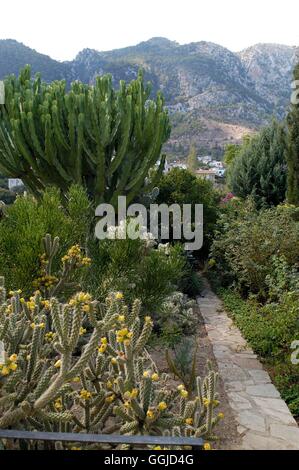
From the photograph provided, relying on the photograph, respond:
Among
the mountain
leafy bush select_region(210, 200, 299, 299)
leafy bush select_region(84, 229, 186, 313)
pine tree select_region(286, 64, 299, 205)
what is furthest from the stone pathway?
the mountain

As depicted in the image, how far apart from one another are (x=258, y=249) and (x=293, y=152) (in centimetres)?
335

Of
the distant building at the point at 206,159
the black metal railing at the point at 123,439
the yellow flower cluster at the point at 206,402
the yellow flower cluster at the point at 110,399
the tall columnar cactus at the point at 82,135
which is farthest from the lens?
the distant building at the point at 206,159

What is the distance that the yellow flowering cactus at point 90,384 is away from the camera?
216 cm

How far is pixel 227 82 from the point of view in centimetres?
9350

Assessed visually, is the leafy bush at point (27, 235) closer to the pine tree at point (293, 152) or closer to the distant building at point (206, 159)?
the pine tree at point (293, 152)

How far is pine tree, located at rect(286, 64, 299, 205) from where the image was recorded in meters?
9.27

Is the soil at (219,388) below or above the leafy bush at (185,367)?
below

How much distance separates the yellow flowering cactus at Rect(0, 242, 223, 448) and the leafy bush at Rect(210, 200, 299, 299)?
3848 millimetres

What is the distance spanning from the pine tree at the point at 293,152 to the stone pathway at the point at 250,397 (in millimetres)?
4477

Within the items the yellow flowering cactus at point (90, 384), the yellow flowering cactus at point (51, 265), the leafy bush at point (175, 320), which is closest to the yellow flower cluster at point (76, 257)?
the yellow flowering cactus at point (51, 265)

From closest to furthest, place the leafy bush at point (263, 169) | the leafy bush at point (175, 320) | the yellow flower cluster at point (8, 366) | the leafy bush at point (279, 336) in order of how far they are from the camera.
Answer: the yellow flower cluster at point (8, 366) < the leafy bush at point (279, 336) < the leafy bush at point (175, 320) < the leafy bush at point (263, 169)

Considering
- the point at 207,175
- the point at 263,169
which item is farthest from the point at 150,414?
the point at 207,175
